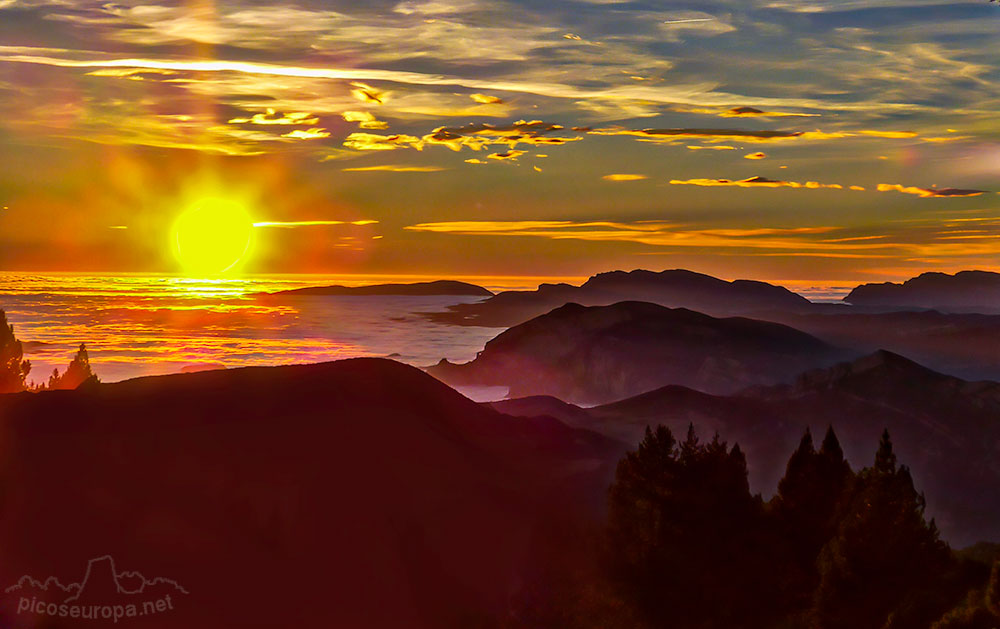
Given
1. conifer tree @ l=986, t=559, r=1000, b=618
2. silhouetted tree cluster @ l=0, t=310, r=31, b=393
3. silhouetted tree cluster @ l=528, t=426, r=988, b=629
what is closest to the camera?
conifer tree @ l=986, t=559, r=1000, b=618

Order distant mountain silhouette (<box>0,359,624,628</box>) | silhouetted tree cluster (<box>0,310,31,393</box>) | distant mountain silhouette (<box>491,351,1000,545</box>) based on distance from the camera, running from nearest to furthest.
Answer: distant mountain silhouette (<box>0,359,624,628</box>) < distant mountain silhouette (<box>491,351,1000,545</box>) < silhouetted tree cluster (<box>0,310,31,393</box>)

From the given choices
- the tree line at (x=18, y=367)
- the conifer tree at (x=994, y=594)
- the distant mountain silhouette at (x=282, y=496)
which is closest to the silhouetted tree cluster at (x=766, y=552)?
the conifer tree at (x=994, y=594)

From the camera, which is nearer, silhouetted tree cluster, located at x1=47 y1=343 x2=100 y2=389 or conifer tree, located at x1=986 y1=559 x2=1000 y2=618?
conifer tree, located at x1=986 y1=559 x2=1000 y2=618

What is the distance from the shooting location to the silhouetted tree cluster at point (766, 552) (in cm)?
5066

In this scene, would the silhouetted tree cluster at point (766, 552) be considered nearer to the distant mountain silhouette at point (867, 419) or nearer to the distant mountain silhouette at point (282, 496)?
the distant mountain silhouette at point (282, 496)

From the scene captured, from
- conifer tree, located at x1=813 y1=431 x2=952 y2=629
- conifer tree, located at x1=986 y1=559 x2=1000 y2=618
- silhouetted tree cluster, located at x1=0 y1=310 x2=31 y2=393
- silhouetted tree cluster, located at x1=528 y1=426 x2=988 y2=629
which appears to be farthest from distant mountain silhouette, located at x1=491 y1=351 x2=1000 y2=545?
conifer tree, located at x1=986 y1=559 x2=1000 y2=618

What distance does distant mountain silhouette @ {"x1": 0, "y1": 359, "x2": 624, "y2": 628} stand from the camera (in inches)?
2381

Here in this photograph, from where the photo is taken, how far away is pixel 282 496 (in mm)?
68500

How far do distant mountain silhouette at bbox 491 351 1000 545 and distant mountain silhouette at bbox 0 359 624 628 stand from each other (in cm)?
4609

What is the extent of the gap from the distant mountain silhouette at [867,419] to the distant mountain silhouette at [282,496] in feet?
151

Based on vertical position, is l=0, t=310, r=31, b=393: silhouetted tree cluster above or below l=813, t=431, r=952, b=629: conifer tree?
above

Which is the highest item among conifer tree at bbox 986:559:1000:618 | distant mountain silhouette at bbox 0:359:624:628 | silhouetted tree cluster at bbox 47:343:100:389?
silhouetted tree cluster at bbox 47:343:100:389

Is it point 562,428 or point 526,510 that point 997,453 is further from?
point 526,510

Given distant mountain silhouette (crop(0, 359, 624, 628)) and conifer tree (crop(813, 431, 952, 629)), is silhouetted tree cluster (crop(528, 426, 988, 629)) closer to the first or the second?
conifer tree (crop(813, 431, 952, 629))
